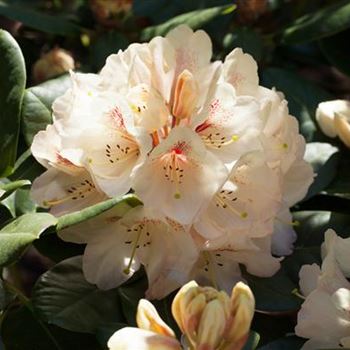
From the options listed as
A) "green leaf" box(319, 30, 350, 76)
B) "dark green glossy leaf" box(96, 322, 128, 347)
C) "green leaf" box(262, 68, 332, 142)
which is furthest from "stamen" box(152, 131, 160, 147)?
"green leaf" box(319, 30, 350, 76)

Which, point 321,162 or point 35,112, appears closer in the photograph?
point 35,112

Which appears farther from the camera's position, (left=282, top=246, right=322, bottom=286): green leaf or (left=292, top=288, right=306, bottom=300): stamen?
(left=282, top=246, right=322, bottom=286): green leaf

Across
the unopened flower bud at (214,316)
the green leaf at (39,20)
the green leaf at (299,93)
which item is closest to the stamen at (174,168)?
the unopened flower bud at (214,316)

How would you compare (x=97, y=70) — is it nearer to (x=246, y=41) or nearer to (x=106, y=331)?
(x=246, y=41)

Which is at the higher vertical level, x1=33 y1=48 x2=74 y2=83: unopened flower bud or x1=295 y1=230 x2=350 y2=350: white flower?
x1=295 y1=230 x2=350 y2=350: white flower

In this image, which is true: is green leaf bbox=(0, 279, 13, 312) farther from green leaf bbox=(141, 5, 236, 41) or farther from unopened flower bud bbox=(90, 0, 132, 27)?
unopened flower bud bbox=(90, 0, 132, 27)

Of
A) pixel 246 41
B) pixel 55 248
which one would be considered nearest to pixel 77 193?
pixel 55 248
